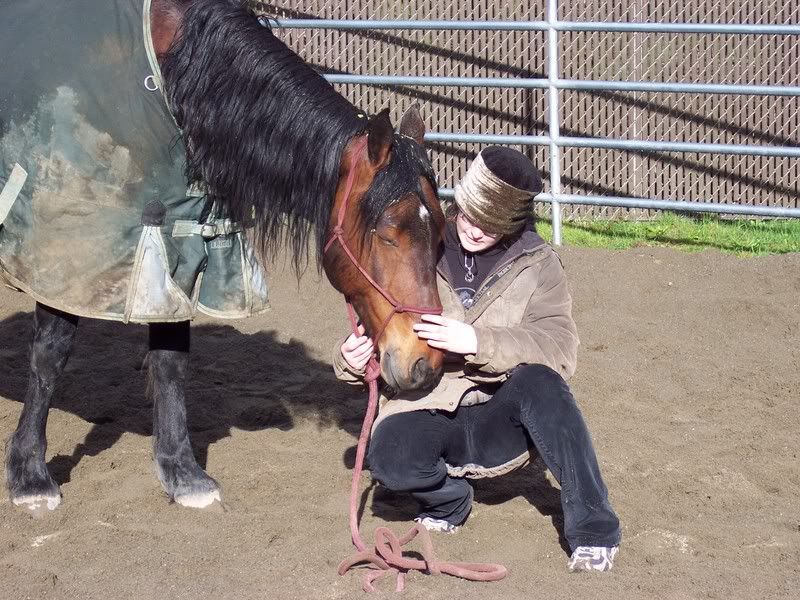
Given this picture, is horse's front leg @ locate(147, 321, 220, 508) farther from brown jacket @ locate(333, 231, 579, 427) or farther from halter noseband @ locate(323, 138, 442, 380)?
halter noseband @ locate(323, 138, 442, 380)

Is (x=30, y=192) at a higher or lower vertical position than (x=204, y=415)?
higher

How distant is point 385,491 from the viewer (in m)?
3.61

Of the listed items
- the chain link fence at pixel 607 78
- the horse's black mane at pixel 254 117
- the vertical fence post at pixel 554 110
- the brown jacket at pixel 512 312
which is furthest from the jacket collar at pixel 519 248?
the chain link fence at pixel 607 78

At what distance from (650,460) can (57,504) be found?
2.00 metres

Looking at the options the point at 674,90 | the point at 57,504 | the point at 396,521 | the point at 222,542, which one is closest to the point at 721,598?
the point at 396,521

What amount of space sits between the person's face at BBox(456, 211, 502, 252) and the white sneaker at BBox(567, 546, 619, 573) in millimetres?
873

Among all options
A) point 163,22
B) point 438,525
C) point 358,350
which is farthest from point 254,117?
point 438,525

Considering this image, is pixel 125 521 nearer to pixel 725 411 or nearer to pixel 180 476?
pixel 180 476

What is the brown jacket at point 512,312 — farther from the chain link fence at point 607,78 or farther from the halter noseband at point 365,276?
the chain link fence at point 607,78

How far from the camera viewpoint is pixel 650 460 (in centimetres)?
382

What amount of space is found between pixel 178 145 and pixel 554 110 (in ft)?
11.8

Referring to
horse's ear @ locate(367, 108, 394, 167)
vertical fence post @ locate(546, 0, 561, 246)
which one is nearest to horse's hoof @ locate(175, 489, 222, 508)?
horse's ear @ locate(367, 108, 394, 167)

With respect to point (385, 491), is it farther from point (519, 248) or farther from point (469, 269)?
point (519, 248)

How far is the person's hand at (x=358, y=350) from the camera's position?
116 inches
